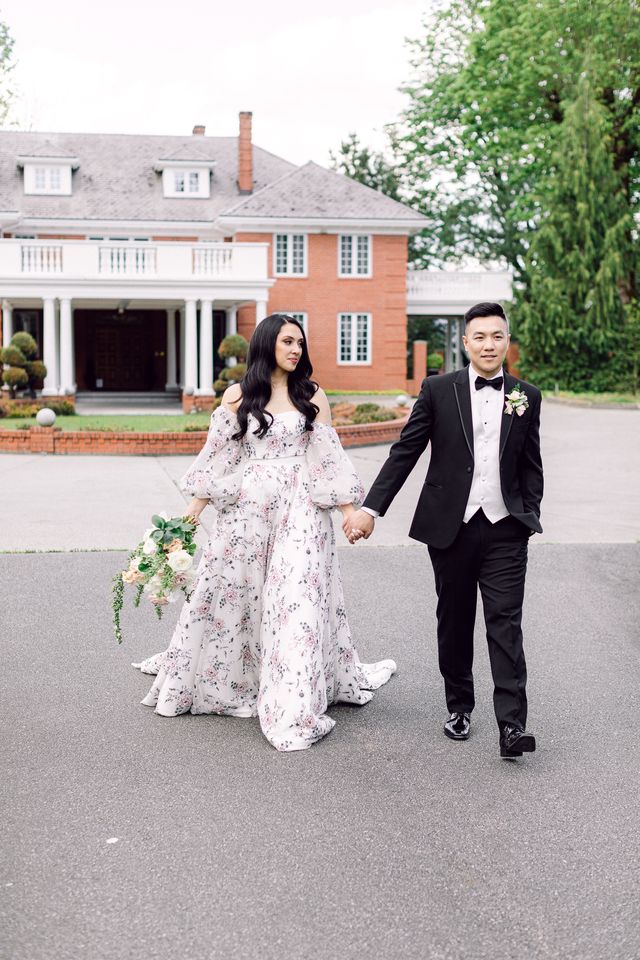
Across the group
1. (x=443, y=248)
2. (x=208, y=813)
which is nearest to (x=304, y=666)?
(x=208, y=813)

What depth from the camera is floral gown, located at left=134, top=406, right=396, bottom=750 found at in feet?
17.9

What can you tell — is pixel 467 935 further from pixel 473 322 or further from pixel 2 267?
pixel 2 267

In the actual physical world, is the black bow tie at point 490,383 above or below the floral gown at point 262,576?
above

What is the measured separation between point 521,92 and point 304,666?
35.1m

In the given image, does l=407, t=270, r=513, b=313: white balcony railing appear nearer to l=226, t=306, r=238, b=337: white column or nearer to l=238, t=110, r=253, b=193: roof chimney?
l=238, t=110, r=253, b=193: roof chimney

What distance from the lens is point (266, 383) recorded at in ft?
18.2

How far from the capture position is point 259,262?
3188cm

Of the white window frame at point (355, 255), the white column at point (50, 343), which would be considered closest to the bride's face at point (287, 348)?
the white column at point (50, 343)

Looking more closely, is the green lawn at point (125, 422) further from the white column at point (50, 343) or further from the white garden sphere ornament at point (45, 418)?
the white column at point (50, 343)

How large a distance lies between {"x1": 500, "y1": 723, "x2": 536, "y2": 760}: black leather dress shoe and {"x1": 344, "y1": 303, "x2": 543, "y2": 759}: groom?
0.02 meters

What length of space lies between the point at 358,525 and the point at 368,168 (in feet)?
159

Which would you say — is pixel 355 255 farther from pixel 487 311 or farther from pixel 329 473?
pixel 487 311

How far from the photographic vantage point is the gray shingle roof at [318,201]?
3675 cm

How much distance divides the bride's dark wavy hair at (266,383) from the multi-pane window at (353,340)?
32.6 m
